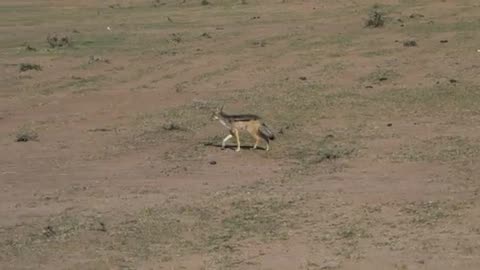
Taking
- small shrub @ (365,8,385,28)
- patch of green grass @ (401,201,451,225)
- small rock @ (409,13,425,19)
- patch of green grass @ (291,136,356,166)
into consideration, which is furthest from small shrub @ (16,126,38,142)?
small rock @ (409,13,425,19)

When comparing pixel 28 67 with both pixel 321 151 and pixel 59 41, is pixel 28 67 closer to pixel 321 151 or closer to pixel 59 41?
pixel 59 41

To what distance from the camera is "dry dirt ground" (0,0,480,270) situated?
8.59m

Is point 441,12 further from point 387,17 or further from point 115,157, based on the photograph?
point 115,157

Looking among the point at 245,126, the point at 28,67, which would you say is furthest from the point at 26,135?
the point at 28,67

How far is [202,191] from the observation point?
10766 mm

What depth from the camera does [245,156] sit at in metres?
12.8

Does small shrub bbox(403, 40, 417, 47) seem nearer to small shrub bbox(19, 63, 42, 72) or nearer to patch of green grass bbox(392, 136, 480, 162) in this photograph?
small shrub bbox(19, 63, 42, 72)

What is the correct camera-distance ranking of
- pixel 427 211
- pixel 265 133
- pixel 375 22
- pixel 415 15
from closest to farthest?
pixel 427 211 → pixel 265 133 → pixel 375 22 → pixel 415 15

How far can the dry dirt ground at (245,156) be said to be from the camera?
28.2 feet

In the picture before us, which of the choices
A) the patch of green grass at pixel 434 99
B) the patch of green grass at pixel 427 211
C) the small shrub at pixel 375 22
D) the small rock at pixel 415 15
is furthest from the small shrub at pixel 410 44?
the patch of green grass at pixel 427 211

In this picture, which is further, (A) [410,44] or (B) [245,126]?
(A) [410,44]

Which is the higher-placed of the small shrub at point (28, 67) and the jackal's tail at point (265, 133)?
the jackal's tail at point (265, 133)

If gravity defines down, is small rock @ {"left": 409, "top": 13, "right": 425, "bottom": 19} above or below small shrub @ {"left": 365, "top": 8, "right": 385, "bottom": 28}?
below

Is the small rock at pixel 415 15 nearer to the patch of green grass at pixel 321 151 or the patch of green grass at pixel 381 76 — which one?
the patch of green grass at pixel 381 76
